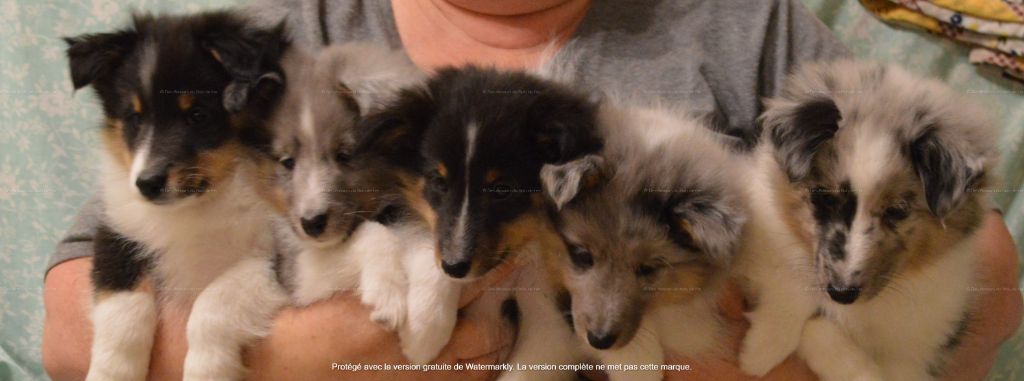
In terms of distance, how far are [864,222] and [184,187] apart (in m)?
1.27

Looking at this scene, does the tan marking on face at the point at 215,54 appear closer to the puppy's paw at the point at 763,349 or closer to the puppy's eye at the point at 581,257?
the puppy's eye at the point at 581,257

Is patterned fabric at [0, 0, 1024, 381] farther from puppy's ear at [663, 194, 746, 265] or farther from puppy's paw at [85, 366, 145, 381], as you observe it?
puppy's ear at [663, 194, 746, 265]

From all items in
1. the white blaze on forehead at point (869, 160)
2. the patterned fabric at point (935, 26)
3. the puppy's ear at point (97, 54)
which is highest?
the puppy's ear at point (97, 54)

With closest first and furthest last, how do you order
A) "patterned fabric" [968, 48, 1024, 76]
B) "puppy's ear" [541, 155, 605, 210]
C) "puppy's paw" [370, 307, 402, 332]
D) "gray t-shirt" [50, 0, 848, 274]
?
"puppy's ear" [541, 155, 605, 210] → "puppy's paw" [370, 307, 402, 332] → "gray t-shirt" [50, 0, 848, 274] → "patterned fabric" [968, 48, 1024, 76]

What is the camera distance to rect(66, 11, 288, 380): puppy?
1437mm

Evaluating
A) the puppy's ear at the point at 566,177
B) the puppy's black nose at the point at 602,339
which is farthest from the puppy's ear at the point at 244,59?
the puppy's black nose at the point at 602,339

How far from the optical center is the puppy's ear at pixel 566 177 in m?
1.21

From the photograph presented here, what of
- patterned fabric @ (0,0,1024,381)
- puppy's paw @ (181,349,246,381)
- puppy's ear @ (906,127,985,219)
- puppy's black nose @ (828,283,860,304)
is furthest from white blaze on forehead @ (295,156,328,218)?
patterned fabric @ (0,0,1024,381)

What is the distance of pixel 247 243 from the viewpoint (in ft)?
→ 5.17

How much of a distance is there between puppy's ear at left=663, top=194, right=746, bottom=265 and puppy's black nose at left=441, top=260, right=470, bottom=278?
373 millimetres

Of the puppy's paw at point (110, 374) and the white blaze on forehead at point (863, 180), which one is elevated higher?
the white blaze on forehead at point (863, 180)

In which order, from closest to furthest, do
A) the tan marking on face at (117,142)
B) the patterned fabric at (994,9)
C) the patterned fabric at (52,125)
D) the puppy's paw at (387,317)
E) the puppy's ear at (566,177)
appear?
the puppy's ear at (566,177) < the puppy's paw at (387,317) < the tan marking on face at (117,142) < the patterned fabric at (994,9) < the patterned fabric at (52,125)

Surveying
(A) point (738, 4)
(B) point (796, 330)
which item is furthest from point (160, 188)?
(A) point (738, 4)

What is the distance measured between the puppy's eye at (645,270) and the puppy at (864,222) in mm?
216
